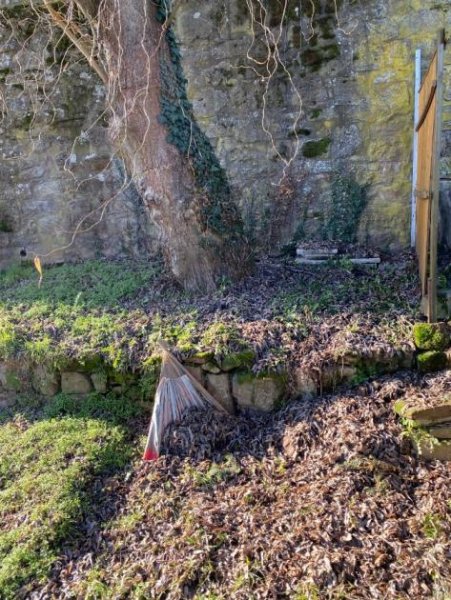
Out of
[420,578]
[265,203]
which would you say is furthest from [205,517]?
[265,203]

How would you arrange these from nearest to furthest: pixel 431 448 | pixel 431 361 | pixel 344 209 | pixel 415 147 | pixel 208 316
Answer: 1. pixel 431 448
2. pixel 431 361
3. pixel 208 316
4. pixel 415 147
5. pixel 344 209

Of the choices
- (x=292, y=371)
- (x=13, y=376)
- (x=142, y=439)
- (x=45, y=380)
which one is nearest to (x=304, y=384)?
(x=292, y=371)

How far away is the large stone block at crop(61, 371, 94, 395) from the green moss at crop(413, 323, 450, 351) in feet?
7.33

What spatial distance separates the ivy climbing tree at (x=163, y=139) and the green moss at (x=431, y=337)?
1.50 metres

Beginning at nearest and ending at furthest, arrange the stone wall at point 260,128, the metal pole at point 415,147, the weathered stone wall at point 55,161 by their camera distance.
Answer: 1. the metal pole at point 415,147
2. the stone wall at point 260,128
3. the weathered stone wall at point 55,161

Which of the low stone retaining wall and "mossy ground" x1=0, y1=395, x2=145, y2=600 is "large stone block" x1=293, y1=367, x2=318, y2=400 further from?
"mossy ground" x1=0, y1=395, x2=145, y2=600

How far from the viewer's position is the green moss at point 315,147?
185 inches

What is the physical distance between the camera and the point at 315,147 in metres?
4.73

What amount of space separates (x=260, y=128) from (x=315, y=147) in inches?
22.4

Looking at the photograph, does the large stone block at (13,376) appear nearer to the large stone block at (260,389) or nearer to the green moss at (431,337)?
the large stone block at (260,389)

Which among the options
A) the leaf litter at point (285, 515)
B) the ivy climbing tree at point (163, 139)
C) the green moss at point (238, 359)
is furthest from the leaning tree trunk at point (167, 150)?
the leaf litter at point (285, 515)

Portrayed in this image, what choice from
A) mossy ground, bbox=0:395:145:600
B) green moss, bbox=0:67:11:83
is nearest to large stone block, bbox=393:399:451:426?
mossy ground, bbox=0:395:145:600

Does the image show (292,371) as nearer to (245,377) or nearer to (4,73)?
(245,377)

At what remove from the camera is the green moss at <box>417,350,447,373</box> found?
310 cm
